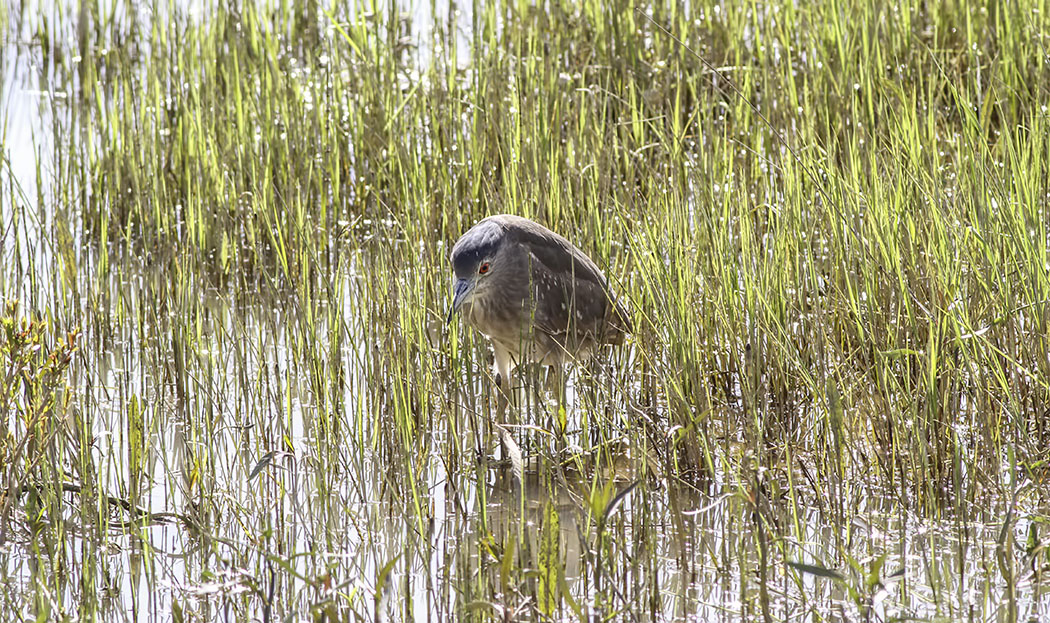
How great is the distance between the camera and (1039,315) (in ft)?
10.7

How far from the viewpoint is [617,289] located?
4.47 meters

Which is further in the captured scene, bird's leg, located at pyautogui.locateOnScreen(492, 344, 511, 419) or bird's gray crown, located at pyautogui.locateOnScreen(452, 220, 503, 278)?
bird's leg, located at pyautogui.locateOnScreen(492, 344, 511, 419)

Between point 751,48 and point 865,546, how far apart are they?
3.64 m

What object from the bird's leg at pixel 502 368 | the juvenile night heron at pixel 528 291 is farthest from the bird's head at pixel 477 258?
the bird's leg at pixel 502 368

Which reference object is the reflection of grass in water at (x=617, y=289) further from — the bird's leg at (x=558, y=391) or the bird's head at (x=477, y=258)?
the bird's head at (x=477, y=258)

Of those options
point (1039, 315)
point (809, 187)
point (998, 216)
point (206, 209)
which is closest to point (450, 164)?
point (206, 209)

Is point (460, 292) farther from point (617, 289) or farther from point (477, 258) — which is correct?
point (617, 289)

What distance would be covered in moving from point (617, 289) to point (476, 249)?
25.8 inches

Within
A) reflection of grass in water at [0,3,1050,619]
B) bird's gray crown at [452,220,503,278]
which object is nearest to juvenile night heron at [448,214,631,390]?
bird's gray crown at [452,220,503,278]

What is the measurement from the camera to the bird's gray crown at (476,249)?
402cm

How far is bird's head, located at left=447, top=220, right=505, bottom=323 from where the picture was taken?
4020mm

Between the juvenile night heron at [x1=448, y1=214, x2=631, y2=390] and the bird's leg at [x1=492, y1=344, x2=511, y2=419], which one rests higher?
the juvenile night heron at [x1=448, y1=214, x2=631, y2=390]

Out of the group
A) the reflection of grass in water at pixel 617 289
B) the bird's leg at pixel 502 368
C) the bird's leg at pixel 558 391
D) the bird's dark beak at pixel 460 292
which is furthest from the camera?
the bird's leg at pixel 502 368

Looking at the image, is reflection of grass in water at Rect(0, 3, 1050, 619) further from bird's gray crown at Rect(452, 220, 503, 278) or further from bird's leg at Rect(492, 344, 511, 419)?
bird's gray crown at Rect(452, 220, 503, 278)
